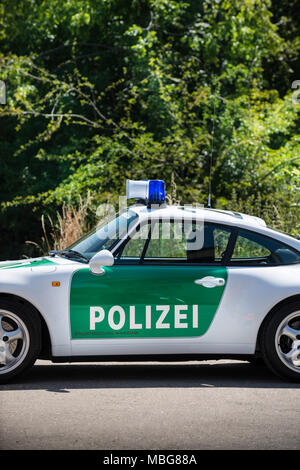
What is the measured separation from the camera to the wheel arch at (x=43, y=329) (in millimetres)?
6234

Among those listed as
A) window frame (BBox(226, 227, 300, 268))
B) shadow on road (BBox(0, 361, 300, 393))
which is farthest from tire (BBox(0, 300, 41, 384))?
window frame (BBox(226, 227, 300, 268))

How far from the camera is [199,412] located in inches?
214

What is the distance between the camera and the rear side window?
6586mm

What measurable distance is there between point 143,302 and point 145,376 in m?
0.85

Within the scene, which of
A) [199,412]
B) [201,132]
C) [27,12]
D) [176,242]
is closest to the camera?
[199,412]

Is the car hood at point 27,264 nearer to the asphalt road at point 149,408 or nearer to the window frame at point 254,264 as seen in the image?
the asphalt road at point 149,408

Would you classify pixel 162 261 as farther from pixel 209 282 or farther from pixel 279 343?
pixel 279 343

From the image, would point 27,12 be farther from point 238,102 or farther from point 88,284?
point 88,284

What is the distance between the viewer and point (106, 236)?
6719mm

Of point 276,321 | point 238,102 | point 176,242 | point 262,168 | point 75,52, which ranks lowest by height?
point 276,321

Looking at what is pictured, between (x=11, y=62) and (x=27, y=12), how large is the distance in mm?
1814

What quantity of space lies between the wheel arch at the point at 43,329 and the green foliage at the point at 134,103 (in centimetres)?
815

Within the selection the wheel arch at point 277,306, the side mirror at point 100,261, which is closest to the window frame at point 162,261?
the side mirror at point 100,261

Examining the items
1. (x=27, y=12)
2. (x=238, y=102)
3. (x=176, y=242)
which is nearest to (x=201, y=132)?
(x=238, y=102)
